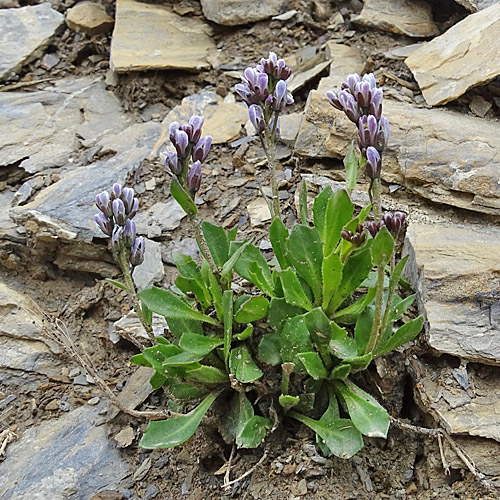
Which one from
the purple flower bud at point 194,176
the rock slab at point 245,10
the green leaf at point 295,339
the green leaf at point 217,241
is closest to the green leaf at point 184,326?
the green leaf at point 217,241

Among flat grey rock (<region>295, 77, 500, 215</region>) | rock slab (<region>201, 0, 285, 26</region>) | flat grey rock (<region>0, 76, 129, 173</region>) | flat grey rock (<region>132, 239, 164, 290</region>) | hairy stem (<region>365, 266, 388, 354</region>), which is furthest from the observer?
rock slab (<region>201, 0, 285, 26</region>)

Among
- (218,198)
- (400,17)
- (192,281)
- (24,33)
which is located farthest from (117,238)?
(24,33)

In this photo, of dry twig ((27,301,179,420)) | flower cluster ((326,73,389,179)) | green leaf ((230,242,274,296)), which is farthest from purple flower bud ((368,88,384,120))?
dry twig ((27,301,179,420))

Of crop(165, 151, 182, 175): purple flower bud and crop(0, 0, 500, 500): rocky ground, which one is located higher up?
crop(165, 151, 182, 175): purple flower bud

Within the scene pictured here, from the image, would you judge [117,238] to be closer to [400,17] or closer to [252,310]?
[252,310]

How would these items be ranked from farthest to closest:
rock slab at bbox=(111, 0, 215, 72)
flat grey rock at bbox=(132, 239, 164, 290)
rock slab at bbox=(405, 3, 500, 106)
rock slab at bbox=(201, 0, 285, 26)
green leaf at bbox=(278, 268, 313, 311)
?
rock slab at bbox=(201, 0, 285, 26) → rock slab at bbox=(111, 0, 215, 72) → rock slab at bbox=(405, 3, 500, 106) → flat grey rock at bbox=(132, 239, 164, 290) → green leaf at bbox=(278, 268, 313, 311)

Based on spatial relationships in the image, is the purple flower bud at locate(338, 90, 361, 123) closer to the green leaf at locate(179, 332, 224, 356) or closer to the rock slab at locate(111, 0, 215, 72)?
the green leaf at locate(179, 332, 224, 356)
